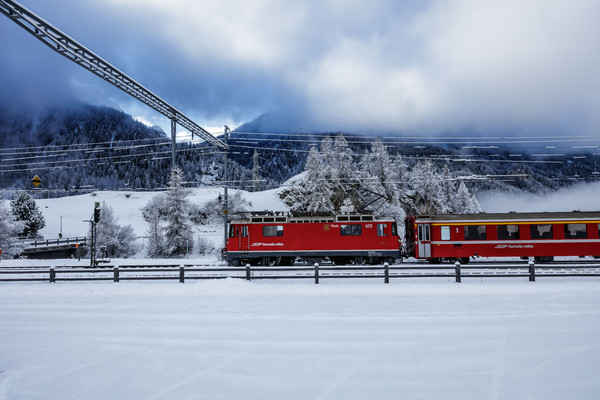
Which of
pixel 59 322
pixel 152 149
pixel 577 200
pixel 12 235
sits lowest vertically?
pixel 59 322

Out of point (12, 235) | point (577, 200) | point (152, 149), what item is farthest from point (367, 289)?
point (152, 149)

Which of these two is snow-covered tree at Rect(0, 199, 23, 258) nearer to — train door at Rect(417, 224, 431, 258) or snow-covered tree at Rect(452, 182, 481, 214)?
train door at Rect(417, 224, 431, 258)

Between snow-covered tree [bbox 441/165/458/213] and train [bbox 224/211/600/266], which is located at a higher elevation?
snow-covered tree [bbox 441/165/458/213]

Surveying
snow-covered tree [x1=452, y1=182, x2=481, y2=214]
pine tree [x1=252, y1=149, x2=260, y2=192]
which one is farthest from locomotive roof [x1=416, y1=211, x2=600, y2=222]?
pine tree [x1=252, y1=149, x2=260, y2=192]

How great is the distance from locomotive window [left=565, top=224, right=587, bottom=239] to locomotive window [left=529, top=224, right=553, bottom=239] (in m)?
1.05

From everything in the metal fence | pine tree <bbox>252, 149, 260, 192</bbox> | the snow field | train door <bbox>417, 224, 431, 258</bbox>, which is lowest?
the snow field

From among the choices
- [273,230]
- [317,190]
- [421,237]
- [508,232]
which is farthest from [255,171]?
[508,232]

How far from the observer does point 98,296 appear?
1364 cm

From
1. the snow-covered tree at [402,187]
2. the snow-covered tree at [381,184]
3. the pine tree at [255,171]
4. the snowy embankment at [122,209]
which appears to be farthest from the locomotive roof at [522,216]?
the pine tree at [255,171]

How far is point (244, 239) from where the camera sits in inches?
933

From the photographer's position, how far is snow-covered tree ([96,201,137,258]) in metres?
43.9

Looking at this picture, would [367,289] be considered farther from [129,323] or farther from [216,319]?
[129,323]

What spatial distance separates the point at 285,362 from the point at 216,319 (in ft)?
12.8

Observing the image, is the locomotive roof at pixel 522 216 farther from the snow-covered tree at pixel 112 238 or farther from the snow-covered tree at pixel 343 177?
the snow-covered tree at pixel 112 238
